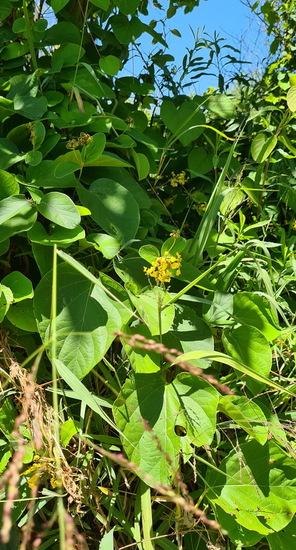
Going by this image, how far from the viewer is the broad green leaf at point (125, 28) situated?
1.47 m

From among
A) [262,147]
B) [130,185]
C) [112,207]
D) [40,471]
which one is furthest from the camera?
[262,147]

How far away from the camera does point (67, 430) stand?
99 centimetres

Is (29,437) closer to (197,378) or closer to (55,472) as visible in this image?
(55,472)

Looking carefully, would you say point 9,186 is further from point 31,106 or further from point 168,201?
point 168,201

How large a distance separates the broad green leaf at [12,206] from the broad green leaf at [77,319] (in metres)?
0.13

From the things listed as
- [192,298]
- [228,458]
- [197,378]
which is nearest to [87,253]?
[192,298]

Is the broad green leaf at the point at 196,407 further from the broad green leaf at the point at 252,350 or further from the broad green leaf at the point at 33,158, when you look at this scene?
the broad green leaf at the point at 33,158

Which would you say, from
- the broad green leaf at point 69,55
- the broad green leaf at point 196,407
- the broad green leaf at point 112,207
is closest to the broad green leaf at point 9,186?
the broad green leaf at point 112,207

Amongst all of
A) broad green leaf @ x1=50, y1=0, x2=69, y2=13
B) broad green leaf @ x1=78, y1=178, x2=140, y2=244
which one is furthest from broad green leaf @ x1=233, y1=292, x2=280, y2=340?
broad green leaf @ x1=50, y1=0, x2=69, y2=13

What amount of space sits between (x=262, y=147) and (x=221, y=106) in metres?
0.18

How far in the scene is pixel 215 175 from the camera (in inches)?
65.8

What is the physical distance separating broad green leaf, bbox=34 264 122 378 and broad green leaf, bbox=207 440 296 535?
318 mm

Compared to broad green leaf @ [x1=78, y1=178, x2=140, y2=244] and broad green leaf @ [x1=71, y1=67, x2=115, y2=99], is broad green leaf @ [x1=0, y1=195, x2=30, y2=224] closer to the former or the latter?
broad green leaf @ [x1=78, y1=178, x2=140, y2=244]

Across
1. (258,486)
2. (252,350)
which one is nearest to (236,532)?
(258,486)
